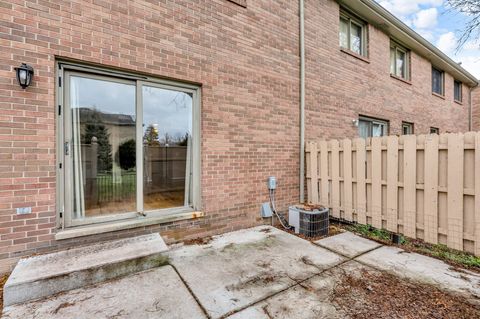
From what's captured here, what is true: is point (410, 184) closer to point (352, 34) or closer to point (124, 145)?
point (124, 145)

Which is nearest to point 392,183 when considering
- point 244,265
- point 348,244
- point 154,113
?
point 348,244

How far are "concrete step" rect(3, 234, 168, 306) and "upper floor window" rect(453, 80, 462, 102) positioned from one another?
52.2 ft

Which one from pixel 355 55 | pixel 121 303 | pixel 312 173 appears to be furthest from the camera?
pixel 355 55

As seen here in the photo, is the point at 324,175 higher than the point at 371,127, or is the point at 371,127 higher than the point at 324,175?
the point at 371,127

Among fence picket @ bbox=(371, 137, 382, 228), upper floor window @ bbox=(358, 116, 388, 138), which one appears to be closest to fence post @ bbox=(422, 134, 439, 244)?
fence picket @ bbox=(371, 137, 382, 228)

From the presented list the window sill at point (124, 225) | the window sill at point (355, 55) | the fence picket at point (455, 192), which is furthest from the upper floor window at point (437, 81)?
the window sill at point (124, 225)

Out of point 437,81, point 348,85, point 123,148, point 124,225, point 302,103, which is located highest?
point 437,81

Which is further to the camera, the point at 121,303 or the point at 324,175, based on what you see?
the point at 324,175

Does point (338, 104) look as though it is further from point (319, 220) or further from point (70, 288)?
point (70, 288)

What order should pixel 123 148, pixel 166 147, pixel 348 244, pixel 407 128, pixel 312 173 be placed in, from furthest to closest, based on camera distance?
pixel 407 128, pixel 312 173, pixel 166 147, pixel 348 244, pixel 123 148

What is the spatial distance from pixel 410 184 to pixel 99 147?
4.72 meters

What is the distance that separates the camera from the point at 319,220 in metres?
4.09

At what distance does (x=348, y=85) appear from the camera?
6.22 metres

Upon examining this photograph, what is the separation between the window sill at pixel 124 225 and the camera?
2.83 meters
